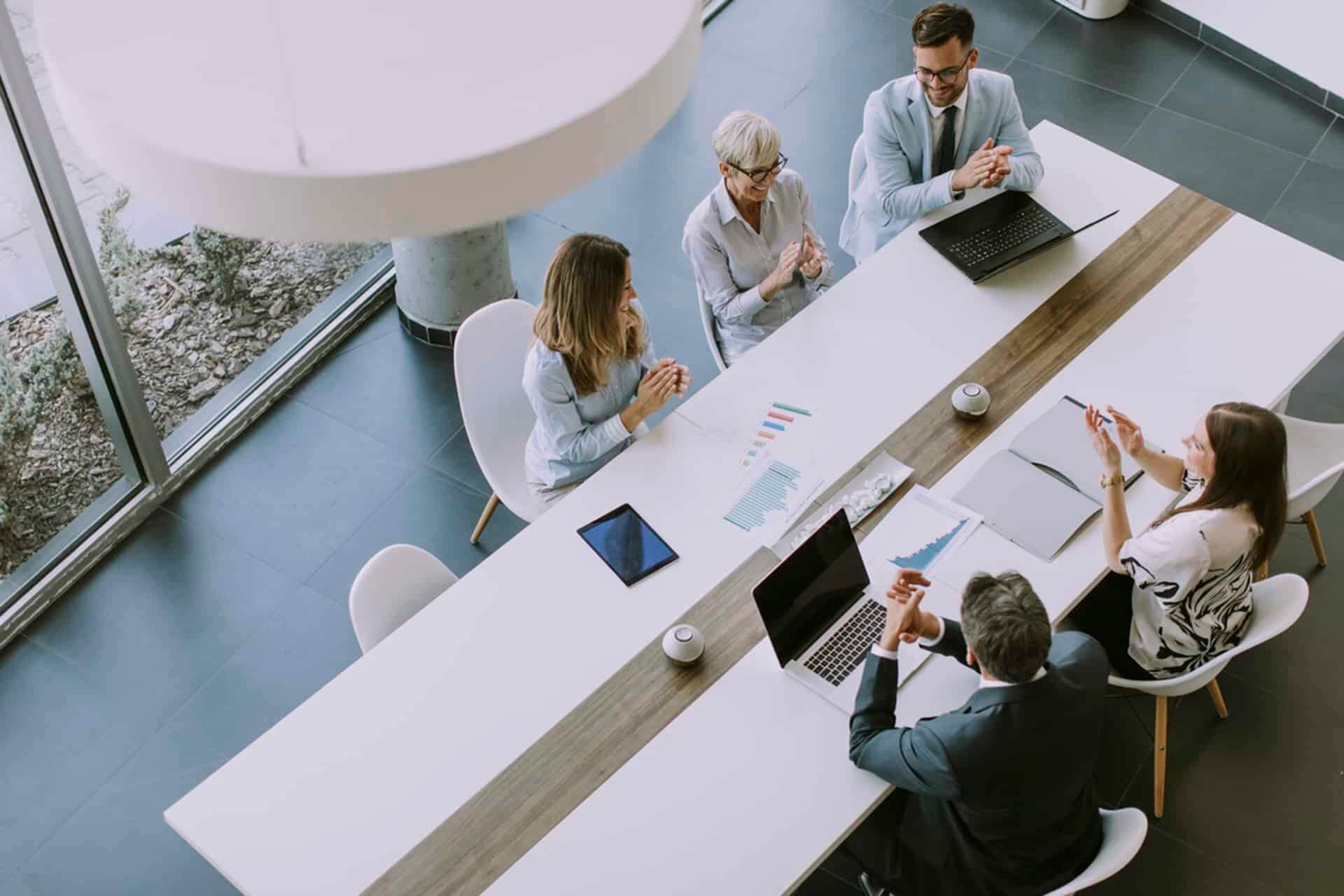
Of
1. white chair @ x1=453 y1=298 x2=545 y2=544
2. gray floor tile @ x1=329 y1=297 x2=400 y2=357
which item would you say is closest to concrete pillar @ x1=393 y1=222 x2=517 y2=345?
gray floor tile @ x1=329 y1=297 x2=400 y2=357

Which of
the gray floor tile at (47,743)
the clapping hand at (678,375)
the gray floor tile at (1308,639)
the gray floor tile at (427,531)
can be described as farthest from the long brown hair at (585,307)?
the gray floor tile at (1308,639)

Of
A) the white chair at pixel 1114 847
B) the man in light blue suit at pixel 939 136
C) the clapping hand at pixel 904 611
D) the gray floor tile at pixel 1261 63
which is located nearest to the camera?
the white chair at pixel 1114 847

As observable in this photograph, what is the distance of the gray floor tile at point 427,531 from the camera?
4.32m

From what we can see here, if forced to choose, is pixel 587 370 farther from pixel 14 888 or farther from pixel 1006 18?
pixel 1006 18

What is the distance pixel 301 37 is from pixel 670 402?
3.51 metres

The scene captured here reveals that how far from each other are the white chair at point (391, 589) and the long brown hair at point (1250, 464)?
1.95m

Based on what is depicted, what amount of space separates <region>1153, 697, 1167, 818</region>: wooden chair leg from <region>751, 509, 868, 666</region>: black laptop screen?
1037 mm

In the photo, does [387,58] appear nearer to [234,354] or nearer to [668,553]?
[668,553]

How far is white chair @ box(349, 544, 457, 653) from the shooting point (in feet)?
10.4

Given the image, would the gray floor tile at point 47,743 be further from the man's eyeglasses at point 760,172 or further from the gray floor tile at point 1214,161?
the gray floor tile at point 1214,161

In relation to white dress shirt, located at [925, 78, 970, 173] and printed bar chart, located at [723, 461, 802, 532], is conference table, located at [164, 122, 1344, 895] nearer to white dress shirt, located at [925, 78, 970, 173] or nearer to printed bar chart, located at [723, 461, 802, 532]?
printed bar chart, located at [723, 461, 802, 532]

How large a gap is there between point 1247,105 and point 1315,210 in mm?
764

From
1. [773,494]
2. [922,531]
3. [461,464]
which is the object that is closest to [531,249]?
[461,464]

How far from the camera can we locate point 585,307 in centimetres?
339
